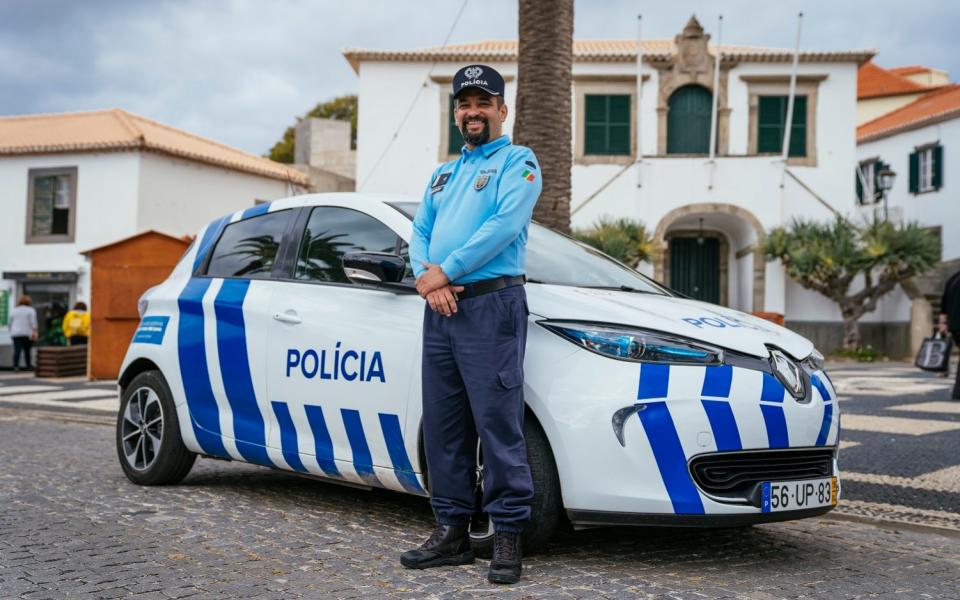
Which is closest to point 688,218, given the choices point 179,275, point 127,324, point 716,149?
point 716,149

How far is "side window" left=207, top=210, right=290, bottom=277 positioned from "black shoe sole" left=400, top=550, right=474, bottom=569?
1.98 metres

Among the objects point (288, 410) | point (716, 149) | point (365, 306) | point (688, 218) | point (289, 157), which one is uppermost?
point (289, 157)

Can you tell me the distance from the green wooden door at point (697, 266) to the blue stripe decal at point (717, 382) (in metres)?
25.4

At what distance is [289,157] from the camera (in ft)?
155

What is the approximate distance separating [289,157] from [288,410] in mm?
43593

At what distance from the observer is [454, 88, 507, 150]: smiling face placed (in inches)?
155

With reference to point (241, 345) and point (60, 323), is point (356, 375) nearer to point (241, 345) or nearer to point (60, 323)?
point (241, 345)

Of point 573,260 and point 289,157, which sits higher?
point 289,157

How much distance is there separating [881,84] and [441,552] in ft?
143

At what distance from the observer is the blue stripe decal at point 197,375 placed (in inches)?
211

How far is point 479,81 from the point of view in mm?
3910

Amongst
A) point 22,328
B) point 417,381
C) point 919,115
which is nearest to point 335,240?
point 417,381

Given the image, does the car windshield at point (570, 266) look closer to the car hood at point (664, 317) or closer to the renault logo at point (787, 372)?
the car hood at point (664, 317)

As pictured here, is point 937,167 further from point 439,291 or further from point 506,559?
point 506,559
